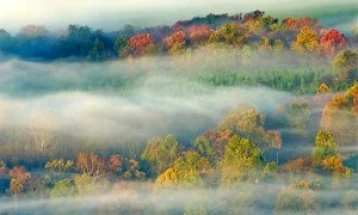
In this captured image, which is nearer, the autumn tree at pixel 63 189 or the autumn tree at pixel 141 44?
the autumn tree at pixel 63 189

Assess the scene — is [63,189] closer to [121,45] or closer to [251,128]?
[121,45]

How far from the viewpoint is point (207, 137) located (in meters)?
7.97

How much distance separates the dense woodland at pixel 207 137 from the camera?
25.8 ft

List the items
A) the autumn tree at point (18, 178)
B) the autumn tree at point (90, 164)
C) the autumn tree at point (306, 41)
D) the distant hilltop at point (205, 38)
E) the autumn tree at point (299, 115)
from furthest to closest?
1. the autumn tree at point (306, 41)
2. the distant hilltop at point (205, 38)
3. the autumn tree at point (299, 115)
4. the autumn tree at point (90, 164)
5. the autumn tree at point (18, 178)

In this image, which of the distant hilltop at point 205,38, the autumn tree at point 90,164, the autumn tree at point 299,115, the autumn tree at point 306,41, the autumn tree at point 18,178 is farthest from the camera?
the autumn tree at point 306,41

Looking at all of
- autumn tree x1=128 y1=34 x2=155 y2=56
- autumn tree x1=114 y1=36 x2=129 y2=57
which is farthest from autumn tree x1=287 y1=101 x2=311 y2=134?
autumn tree x1=114 y1=36 x2=129 y2=57

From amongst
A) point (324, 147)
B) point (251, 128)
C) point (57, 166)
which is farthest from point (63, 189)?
point (324, 147)

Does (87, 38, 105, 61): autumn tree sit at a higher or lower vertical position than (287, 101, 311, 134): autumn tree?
higher

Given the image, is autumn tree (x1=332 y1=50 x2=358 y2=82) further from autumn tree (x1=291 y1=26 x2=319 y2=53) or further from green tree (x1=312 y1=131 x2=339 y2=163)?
green tree (x1=312 y1=131 x2=339 y2=163)

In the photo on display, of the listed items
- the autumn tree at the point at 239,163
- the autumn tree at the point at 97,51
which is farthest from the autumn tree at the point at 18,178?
the autumn tree at the point at 239,163

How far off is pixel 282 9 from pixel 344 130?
106 cm

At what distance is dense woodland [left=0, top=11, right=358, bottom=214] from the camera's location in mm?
7867

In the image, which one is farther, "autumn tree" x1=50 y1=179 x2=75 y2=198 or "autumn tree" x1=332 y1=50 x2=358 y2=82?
"autumn tree" x1=332 y1=50 x2=358 y2=82

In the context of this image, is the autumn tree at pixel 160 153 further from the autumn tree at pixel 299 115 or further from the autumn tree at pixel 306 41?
the autumn tree at pixel 306 41
